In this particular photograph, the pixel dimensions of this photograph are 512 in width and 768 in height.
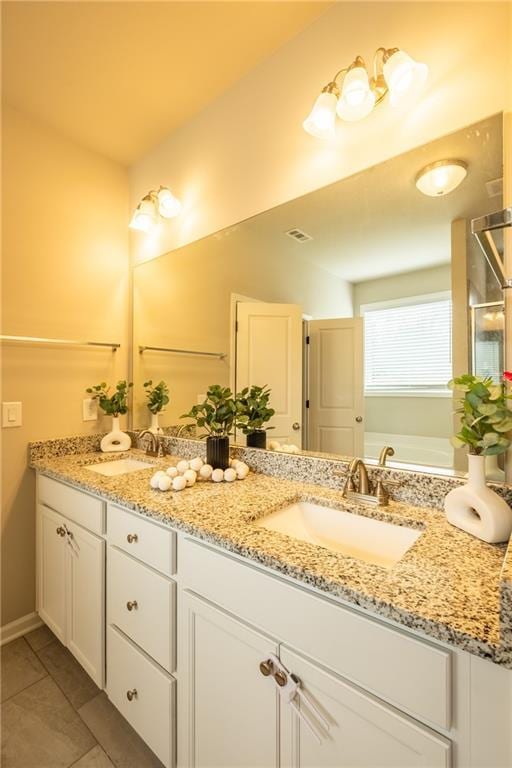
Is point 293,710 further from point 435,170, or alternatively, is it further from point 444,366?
point 435,170

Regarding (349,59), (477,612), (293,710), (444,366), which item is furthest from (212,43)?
(293,710)

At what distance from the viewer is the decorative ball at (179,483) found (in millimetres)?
1243

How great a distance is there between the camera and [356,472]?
114cm

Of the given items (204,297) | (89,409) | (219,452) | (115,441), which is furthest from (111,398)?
(219,452)

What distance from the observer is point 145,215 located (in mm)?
1931

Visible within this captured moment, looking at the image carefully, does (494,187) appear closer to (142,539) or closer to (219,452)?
(219,452)

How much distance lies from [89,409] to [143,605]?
3.94 feet

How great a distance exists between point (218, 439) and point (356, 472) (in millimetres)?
573

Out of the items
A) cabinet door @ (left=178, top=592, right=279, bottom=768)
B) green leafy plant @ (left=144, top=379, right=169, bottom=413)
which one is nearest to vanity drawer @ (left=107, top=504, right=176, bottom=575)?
cabinet door @ (left=178, top=592, right=279, bottom=768)

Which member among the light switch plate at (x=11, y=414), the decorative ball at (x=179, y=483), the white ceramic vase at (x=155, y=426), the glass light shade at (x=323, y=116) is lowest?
the decorative ball at (x=179, y=483)

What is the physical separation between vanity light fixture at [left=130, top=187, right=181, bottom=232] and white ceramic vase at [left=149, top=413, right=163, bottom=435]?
107 cm

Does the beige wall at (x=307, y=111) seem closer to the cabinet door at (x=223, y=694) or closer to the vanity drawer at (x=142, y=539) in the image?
the vanity drawer at (x=142, y=539)

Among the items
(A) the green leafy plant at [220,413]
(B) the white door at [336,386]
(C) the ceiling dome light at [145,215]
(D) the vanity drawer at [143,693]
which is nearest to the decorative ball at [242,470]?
(A) the green leafy plant at [220,413]

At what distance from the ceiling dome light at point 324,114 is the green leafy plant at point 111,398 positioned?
1552mm
